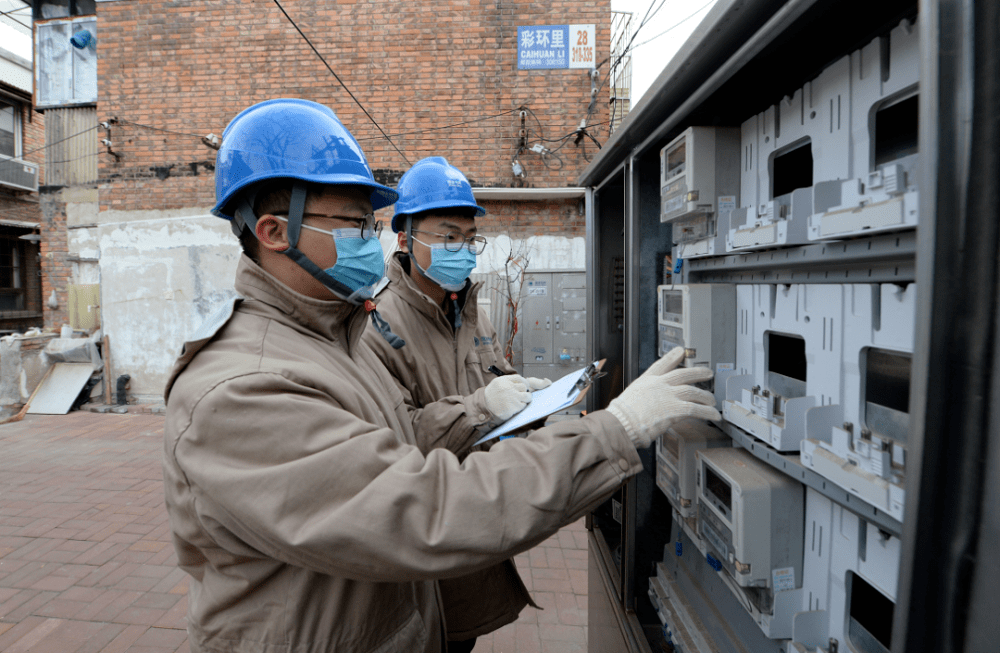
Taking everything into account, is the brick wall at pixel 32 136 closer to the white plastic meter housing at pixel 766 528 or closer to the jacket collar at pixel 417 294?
the jacket collar at pixel 417 294

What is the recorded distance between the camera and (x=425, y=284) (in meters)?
2.43

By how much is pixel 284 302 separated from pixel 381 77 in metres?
8.00

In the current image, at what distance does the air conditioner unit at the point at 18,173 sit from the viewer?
11.9m

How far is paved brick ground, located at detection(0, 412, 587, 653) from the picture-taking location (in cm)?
296

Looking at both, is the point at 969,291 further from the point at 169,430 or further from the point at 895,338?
the point at 169,430

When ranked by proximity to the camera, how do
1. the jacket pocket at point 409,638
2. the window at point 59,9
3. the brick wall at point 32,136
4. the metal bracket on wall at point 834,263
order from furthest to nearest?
1. the brick wall at point 32,136
2. the window at point 59,9
3. the jacket pocket at point 409,638
4. the metal bracket on wall at point 834,263

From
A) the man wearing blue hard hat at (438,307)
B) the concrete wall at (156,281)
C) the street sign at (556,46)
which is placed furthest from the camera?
the concrete wall at (156,281)

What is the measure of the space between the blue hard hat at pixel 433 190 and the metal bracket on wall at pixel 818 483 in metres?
1.50

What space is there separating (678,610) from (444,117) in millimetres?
7768

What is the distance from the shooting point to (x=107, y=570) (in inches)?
144

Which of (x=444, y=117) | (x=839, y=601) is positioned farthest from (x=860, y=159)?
(x=444, y=117)

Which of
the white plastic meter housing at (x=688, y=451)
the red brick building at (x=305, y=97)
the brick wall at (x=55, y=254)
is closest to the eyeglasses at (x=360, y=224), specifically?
the white plastic meter housing at (x=688, y=451)

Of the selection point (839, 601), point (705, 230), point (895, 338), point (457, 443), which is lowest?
point (839, 601)

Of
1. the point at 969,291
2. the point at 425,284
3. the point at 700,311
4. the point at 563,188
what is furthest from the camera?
the point at 563,188
